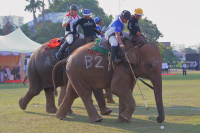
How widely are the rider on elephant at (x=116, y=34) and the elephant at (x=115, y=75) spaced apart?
0.76 feet

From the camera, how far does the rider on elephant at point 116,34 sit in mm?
9828

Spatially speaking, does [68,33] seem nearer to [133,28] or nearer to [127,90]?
[133,28]

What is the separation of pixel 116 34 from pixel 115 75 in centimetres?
112

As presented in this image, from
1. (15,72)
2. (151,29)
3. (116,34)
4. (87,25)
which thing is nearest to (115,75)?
(116,34)

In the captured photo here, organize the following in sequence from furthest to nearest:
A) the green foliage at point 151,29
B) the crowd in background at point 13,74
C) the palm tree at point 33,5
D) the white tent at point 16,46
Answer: the green foliage at point 151,29 < the palm tree at point 33,5 < the crowd in background at point 13,74 < the white tent at point 16,46

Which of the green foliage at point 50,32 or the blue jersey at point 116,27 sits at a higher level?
the green foliage at point 50,32

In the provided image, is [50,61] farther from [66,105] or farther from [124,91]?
[124,91]

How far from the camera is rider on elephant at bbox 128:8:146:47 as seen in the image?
33.7ft

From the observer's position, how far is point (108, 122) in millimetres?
9977

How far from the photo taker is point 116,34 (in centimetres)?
→ 1002

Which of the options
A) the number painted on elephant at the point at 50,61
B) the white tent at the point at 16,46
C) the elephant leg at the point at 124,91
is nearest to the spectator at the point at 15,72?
the white tent at the point at 16,46

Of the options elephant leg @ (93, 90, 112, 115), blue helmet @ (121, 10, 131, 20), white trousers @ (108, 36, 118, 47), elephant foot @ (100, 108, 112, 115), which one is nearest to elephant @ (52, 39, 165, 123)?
white trousers @ (108, 36, 118, 47)

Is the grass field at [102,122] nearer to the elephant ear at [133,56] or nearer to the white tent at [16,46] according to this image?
the elephant ear at [133,56]

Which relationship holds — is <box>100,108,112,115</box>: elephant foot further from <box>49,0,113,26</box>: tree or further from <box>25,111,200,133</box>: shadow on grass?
<box>49,0,113,26</box>: tree
